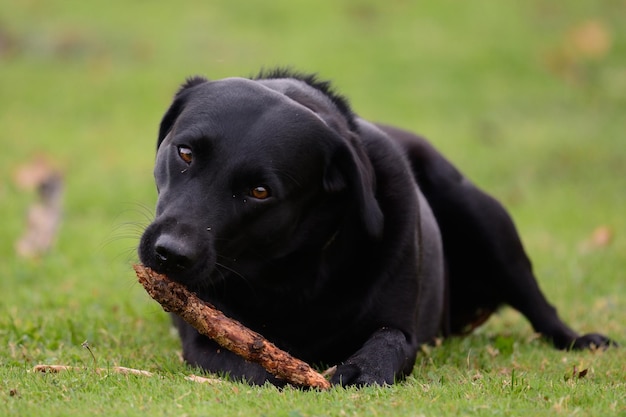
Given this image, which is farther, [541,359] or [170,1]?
[170,1]

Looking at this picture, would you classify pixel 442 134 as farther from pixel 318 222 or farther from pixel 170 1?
pixel 318 222

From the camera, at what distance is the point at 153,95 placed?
15.6 meters

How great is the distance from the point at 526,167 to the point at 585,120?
2840 mm

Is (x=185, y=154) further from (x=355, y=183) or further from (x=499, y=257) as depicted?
(x=499, y=257)

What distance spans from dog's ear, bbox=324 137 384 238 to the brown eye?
1.13 feet

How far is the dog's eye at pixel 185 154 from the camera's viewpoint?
4172 mm

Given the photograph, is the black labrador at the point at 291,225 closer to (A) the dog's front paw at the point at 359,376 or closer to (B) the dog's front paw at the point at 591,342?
(A) the dog's front paw at the point at 359,376

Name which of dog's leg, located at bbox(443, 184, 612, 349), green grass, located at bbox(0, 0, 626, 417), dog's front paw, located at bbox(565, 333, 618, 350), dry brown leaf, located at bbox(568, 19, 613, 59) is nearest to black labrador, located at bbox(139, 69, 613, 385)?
green grass, located at bbox(0, 0, 626, 417)

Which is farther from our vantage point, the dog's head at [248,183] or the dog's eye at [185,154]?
the dog's eye at [185,154]

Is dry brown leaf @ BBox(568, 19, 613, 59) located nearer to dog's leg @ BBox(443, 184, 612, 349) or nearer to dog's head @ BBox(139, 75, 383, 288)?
dog's leg @ BBox(443, 184, 612, 349)

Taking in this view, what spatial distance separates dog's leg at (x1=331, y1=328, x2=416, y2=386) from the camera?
4.13 m

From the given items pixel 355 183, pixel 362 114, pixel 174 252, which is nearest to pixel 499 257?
pixel 355 183

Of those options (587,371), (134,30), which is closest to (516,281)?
(587,371)

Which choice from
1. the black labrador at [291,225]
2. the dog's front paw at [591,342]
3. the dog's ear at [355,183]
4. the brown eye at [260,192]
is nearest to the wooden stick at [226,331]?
the black labrador at [291,225]
